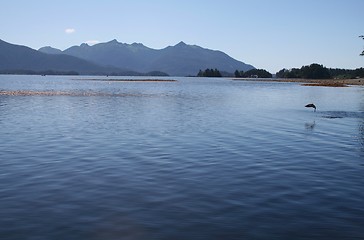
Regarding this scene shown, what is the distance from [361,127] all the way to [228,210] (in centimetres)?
3552

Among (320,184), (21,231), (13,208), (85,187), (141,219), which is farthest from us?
(320,184)

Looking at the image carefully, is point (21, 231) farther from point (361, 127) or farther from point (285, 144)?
point (361, 127)

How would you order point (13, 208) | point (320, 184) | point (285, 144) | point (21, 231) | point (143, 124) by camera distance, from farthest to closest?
point (143, 124) → point (285, 144) → point (320, 184) → point (13, 208) → point (21, 231)

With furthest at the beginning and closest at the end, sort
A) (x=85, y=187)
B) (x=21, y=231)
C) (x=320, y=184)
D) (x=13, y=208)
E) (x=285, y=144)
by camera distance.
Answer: (x=285, y=144)
(x=320, y=184)
(x=85, y=187)
(x=13, y=208)
(x=21, y=231)

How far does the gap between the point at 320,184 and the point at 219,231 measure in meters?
9.17

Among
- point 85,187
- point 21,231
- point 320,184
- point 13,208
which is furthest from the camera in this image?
point 320,184

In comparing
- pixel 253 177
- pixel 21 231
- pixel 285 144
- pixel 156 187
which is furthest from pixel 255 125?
pixel 21 231

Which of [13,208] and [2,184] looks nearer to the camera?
[13,208]

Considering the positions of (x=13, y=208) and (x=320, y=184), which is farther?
(x=320, y=184)

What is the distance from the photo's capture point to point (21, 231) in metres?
13.5

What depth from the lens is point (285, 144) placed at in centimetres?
3222

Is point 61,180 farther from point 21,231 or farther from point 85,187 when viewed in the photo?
point 21,231

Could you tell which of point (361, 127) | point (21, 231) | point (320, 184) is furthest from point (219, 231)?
point (361, 127)

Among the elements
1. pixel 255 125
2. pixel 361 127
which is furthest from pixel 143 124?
pixel 361 127
